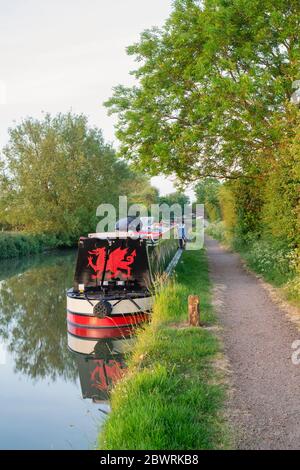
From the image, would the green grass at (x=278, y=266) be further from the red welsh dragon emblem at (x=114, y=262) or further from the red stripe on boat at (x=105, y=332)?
the red welsh dragon emblem at (x=114, y=262)

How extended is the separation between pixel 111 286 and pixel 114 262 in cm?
61

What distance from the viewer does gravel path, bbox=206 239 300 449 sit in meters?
4.42

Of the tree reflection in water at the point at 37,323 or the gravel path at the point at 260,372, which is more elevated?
the gravel path at the point at 260,372

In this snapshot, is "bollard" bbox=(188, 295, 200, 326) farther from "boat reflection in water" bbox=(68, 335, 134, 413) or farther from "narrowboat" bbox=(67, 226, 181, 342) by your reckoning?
"narrowboat" bbox=(67, 226, 181, 342)

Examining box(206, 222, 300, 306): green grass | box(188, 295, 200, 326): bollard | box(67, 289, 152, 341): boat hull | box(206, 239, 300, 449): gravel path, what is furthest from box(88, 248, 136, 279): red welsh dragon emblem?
box(188, 295, 200, 326): bollard

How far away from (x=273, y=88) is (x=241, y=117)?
1136mm

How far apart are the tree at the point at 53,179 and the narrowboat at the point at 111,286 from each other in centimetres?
2560

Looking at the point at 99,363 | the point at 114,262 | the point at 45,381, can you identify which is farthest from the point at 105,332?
the point at 45,381

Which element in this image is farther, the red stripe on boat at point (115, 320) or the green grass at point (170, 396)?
the red stripe on boat at point (115, 320)

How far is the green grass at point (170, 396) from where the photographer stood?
425cm

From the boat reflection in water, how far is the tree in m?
27.4

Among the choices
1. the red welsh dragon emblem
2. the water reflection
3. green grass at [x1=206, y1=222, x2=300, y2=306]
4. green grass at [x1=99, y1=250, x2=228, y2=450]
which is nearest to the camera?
green grass at [x1=99, y1=250, x2=228, y2=450]

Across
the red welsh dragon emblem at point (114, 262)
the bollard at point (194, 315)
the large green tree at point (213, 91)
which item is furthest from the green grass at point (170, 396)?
the large green tree at point (213, 91)
